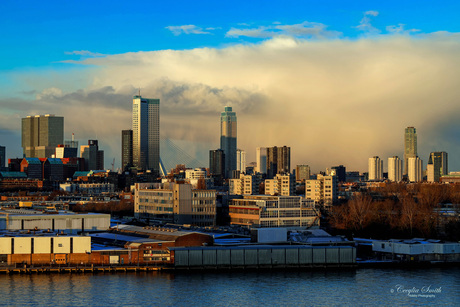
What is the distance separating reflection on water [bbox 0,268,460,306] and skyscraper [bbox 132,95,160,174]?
5925 inches

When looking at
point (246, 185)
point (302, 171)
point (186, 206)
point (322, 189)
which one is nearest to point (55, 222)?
point (186, 206)

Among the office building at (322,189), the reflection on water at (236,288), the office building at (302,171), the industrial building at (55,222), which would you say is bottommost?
the reflection on water at (236,288)

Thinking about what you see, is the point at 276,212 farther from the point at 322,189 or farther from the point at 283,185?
the point at 283,185

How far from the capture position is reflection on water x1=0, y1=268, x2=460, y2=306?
1075 inches

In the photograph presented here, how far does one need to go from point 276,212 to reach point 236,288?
23.3m

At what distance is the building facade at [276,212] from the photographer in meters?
52.5

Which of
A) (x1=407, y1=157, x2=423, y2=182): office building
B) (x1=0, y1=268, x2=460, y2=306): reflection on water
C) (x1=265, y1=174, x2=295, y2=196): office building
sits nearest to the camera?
(x1=0, y1=268, x2=460, y2=306): reflection on water

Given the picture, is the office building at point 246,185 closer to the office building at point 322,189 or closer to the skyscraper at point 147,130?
the office building at point 322,189

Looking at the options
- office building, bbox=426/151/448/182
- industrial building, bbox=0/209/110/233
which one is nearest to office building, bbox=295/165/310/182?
office building, bbox=426/151/448/182

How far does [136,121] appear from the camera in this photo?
625 feet

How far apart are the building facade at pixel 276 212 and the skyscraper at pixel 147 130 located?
129372 millimetres

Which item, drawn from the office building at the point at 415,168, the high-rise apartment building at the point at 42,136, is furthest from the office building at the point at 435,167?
the high-rise apartment building at the point at 42,136

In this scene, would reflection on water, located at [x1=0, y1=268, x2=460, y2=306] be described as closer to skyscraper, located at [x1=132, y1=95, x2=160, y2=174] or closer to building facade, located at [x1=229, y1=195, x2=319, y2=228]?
building facade, located at [x1=229, y1=195, x2=319, y2=228]

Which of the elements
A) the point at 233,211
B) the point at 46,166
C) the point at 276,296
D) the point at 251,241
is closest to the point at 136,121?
the point at 46,166
